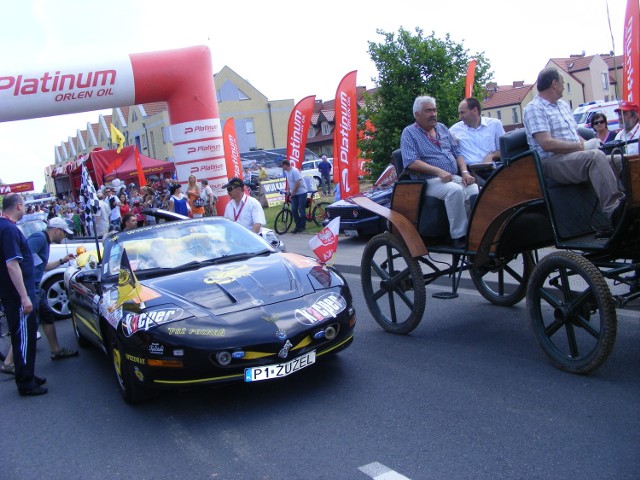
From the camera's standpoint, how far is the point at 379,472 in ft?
11.7

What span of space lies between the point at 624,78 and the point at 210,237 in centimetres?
699

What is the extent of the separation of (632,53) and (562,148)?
19.9 ft

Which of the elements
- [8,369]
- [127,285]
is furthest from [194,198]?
[127,285]

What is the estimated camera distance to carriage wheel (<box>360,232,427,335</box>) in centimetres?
602

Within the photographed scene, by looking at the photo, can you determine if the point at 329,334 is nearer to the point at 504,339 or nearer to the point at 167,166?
the point at 504,339

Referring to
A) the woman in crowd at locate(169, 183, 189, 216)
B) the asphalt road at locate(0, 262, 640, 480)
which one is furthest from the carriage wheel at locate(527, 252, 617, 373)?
the woman in crowd at locate(169, 183, 189, 216)


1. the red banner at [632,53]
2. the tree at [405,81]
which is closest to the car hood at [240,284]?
the red banner at [632,53]

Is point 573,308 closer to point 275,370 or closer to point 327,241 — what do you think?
point 275,370

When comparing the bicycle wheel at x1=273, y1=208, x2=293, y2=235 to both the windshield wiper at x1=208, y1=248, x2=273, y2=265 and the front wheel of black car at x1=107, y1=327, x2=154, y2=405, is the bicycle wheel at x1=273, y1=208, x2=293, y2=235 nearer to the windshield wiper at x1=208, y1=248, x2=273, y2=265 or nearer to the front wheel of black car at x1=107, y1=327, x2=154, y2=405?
the windshield wiper at x1=208, y1=248, x2=273, y2=265

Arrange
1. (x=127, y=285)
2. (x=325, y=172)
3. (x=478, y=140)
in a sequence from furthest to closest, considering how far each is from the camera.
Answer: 1. (x=325, y=172)
2. (x=478, y=140)
3. (x=127, y=285)

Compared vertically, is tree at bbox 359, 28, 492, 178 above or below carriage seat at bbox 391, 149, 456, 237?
above

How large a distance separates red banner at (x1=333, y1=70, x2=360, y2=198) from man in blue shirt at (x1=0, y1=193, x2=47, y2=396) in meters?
9.10

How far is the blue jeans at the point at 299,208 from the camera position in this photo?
57.1 feet

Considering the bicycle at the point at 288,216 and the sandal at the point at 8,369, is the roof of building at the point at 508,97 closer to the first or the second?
the bicycle at the point at 288,216
